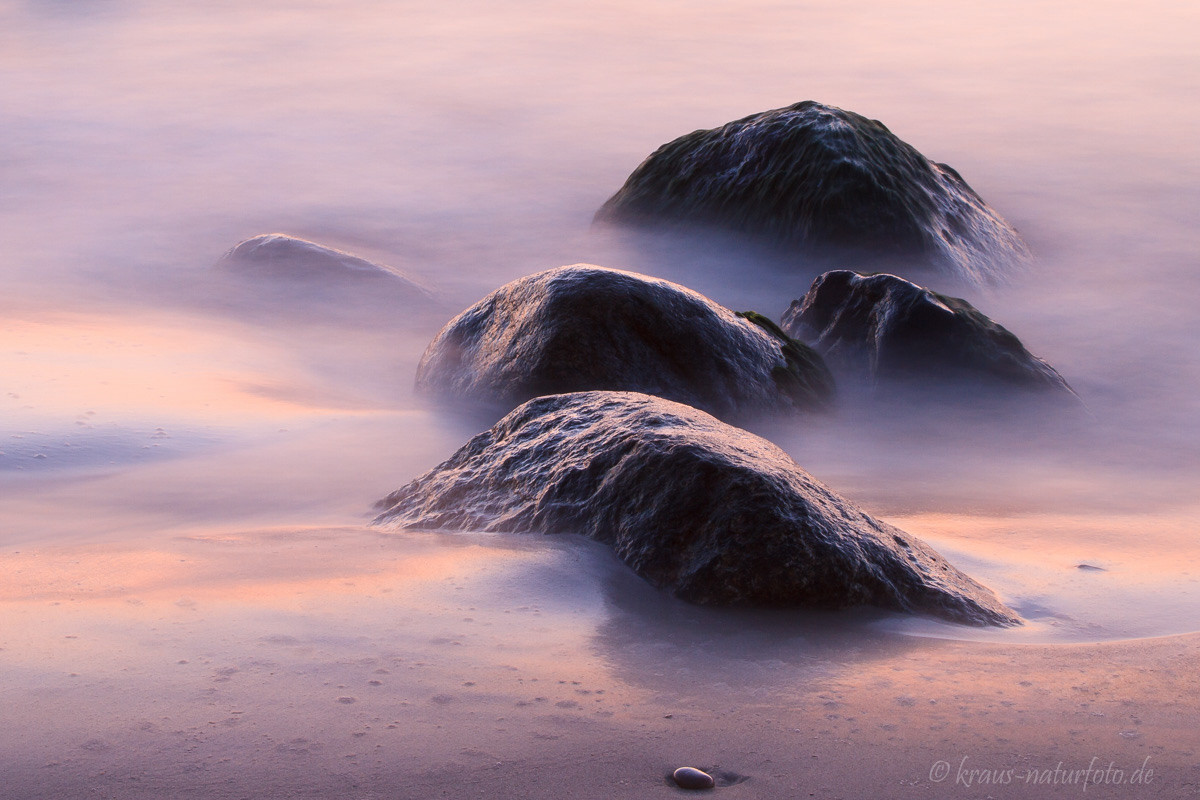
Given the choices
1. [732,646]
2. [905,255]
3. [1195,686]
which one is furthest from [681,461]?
[905,255]

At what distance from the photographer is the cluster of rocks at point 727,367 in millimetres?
2576

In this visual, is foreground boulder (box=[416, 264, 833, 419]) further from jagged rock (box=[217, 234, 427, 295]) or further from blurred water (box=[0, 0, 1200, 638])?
jagged rock (box=[217, 234, 427, 295])

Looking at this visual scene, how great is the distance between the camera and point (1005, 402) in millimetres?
5109

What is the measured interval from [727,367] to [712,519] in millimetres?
2034

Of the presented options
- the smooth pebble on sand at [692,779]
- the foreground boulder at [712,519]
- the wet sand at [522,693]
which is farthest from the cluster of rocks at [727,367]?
the smooth pebble on sand at [692,779]

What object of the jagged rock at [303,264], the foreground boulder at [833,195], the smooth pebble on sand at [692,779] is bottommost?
the smooth pebble on sand at [692,779]

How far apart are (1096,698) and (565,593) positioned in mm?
1084

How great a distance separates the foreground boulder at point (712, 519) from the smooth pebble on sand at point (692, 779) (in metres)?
0.69

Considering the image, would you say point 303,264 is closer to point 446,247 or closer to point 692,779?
point 446,247

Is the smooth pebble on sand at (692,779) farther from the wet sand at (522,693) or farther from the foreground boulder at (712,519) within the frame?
the foreground boulder at (712,519)

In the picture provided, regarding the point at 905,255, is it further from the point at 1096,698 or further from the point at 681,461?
the point at 1096,698

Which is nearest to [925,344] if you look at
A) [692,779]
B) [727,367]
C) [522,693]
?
[727,367]

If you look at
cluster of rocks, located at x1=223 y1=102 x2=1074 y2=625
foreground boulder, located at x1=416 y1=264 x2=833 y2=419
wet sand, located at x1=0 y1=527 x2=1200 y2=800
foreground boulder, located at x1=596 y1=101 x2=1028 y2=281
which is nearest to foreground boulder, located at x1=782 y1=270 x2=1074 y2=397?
cluster of rocks, located at x1=223 y1=102 x2=1074 y2=625

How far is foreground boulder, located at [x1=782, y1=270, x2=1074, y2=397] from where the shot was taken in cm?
523
